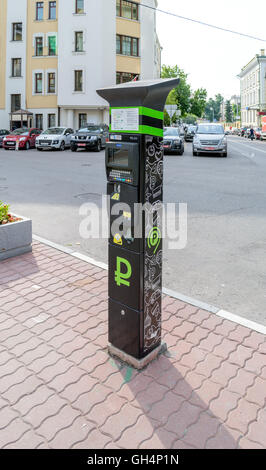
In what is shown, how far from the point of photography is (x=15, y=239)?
589 cm

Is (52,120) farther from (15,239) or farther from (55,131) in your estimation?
(15,239)

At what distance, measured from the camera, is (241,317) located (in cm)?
429

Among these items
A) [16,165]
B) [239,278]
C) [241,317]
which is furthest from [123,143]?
[16,165]

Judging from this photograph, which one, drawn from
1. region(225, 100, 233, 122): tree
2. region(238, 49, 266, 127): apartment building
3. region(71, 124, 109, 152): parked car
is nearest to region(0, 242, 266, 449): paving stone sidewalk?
region(71, 124, 109, 152): parked car

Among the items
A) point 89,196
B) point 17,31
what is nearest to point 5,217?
point 89,196

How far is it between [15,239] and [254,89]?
89113 mm

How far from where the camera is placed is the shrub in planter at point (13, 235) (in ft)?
18.9

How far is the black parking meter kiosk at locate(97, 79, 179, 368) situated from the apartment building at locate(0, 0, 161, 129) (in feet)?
108

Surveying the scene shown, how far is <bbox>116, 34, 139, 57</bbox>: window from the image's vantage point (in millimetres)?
35562

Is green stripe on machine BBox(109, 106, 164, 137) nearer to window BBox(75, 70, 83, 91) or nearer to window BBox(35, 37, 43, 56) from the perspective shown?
window BBox(75, 70, 83, 91)
